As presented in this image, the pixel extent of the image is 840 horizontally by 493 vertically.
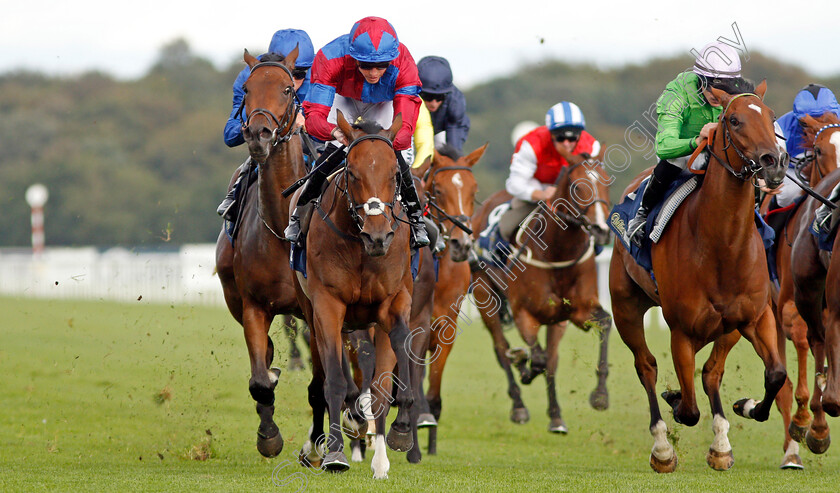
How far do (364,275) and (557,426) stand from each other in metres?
4.54

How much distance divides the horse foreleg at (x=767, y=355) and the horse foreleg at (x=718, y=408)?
0.83ft

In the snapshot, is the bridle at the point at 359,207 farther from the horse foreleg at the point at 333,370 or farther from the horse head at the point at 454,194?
the horse head at the point at 454,194

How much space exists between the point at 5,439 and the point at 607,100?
40599 mm

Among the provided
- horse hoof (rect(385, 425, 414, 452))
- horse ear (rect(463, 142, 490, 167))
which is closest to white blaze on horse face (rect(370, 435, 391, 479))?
horse hoof (rect(385, 425, 414, 452))

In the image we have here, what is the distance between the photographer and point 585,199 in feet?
33.8

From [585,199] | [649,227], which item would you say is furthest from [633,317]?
[585,199]

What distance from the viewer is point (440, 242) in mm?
8422

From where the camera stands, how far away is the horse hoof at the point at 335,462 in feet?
21.1

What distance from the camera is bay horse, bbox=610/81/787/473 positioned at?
651 centimetres

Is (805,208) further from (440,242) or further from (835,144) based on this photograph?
(440,242)

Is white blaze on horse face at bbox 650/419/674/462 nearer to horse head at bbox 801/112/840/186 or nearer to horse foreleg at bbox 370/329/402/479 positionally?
horse foreleg at bbox 370/329/402/479

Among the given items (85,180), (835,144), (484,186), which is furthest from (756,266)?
(85,180)

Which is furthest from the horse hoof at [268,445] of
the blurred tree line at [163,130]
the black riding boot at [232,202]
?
the blurred tree line at [163,130]

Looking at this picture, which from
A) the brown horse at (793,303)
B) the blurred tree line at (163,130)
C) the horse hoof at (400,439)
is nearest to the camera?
the horse hoof at (400,439)
